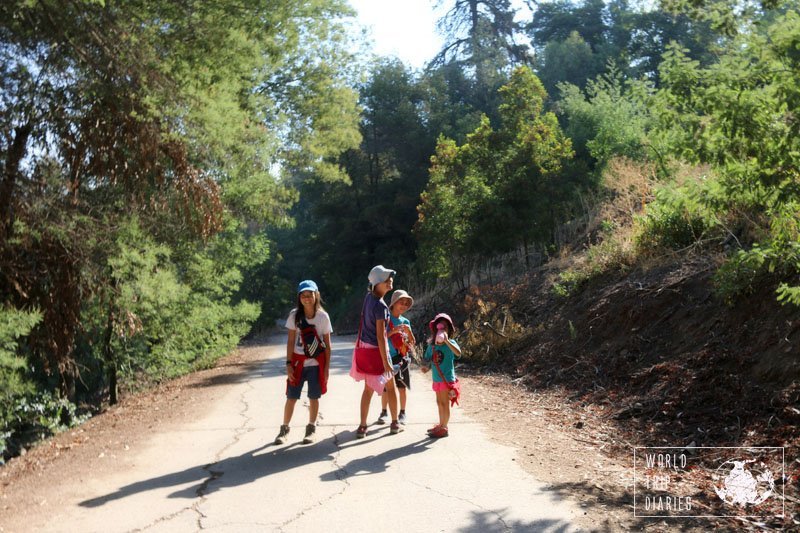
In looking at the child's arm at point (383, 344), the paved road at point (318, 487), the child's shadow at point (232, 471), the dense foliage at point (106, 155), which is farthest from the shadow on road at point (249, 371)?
the child's arm at point (383, 344)

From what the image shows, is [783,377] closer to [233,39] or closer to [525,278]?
[233,39]

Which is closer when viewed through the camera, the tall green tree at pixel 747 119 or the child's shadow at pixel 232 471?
the tall green tree at pixel 747 119

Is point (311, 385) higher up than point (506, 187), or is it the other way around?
point (506, 187)

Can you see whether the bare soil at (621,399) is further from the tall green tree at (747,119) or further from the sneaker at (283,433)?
the tall green tree at (747,119)

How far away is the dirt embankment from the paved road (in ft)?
5.62

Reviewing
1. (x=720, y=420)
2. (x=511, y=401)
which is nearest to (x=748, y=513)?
(x=720, y=420)

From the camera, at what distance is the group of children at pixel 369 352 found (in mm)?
7594

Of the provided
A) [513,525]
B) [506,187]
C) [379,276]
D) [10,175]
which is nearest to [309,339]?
[379,276]

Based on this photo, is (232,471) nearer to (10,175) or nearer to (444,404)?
(444,404)

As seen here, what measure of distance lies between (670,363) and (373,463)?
451cm

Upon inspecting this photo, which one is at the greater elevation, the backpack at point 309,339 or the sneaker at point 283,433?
the backpack at point 309,339

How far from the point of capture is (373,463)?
21.9 ft

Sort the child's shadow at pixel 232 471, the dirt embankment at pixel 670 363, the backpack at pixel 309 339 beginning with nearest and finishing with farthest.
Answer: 1. the child's shadow at pixel 232 471
2. the dirt embankment at pixel 670 363
3. the backpack at pixel 309 339

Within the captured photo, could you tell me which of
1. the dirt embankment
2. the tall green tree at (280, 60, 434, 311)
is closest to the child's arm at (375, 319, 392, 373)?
the dirt embankment
